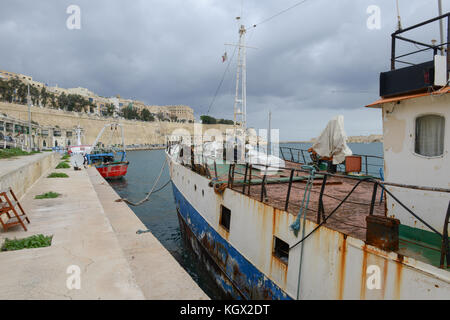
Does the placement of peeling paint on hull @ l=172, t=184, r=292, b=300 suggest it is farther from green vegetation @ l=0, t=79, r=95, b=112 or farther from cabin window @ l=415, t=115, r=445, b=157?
green vegetation @ l=0, t=79, r=95, b=112

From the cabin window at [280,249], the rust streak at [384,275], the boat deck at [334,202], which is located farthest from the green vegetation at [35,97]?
the rust streak at [384,275]

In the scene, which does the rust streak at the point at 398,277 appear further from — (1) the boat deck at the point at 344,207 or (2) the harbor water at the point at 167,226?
(2) the harbor water at the point at 167,226

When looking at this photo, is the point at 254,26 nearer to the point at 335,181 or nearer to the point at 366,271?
the point at 335,181

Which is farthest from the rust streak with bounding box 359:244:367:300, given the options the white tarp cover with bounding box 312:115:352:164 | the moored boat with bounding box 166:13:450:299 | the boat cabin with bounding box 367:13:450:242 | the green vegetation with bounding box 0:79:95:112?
the green vegetation with bounding box 0:79:95:112

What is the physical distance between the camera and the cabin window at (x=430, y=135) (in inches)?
169

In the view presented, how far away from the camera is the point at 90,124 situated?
105 metres

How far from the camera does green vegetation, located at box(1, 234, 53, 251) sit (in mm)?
5707

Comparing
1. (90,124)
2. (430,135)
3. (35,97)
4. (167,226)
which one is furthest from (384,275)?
(35,97)

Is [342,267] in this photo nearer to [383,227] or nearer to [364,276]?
[364,276]

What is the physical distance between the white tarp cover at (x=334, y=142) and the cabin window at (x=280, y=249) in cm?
455

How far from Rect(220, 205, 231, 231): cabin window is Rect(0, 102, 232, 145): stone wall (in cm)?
5957

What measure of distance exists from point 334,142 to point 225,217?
480 cm

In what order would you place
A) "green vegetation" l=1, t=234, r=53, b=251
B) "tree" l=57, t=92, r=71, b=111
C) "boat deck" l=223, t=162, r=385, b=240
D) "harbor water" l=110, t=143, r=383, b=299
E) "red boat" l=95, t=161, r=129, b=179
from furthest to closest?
"tree" l=57, t=92, r=71, b=111, "red boat" l=95, t=161, r=129, b=179, "harbor water" l=110, t=143, r=383, b=299, "green vegetation" l=1, t=234, r=53, b=251, "boat deck" l=223, t=162, r=385, b=240
